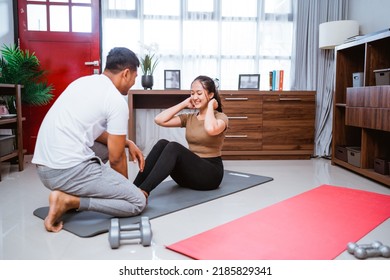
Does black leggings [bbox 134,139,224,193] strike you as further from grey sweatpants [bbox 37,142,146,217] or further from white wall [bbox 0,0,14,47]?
white wall [bbox 0,0,14,47]

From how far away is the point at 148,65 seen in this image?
4.25m

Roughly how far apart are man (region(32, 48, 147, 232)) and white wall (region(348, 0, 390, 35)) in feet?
9.81

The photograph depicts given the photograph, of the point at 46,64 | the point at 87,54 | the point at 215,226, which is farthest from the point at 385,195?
Answer: the point at 46,64

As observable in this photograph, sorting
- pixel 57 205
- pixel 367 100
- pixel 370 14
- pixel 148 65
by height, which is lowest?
Result: pixel 57 205

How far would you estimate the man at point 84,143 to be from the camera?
1.85 metres

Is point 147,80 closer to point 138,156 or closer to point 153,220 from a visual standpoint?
point 138,156

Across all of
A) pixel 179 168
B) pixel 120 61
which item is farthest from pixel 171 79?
pixel 120 61

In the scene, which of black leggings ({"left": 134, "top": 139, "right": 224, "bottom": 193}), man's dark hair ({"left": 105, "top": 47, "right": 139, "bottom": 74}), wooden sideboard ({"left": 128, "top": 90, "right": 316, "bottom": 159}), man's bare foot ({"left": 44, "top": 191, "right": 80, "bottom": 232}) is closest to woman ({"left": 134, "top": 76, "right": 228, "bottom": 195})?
black leggings ({"left": 134, "top": 139, "right": 224, "bottom": 193})

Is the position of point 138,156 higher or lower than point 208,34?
lower

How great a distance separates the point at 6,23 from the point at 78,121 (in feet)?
Result: 10.2

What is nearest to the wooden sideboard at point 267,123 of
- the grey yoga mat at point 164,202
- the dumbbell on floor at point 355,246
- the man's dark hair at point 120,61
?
the grey yoga mat at point 164,202

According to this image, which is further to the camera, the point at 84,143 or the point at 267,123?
the point at 267,123

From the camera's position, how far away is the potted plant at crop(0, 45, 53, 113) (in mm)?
3893

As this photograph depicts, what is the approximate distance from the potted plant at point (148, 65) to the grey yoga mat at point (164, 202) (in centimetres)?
152
